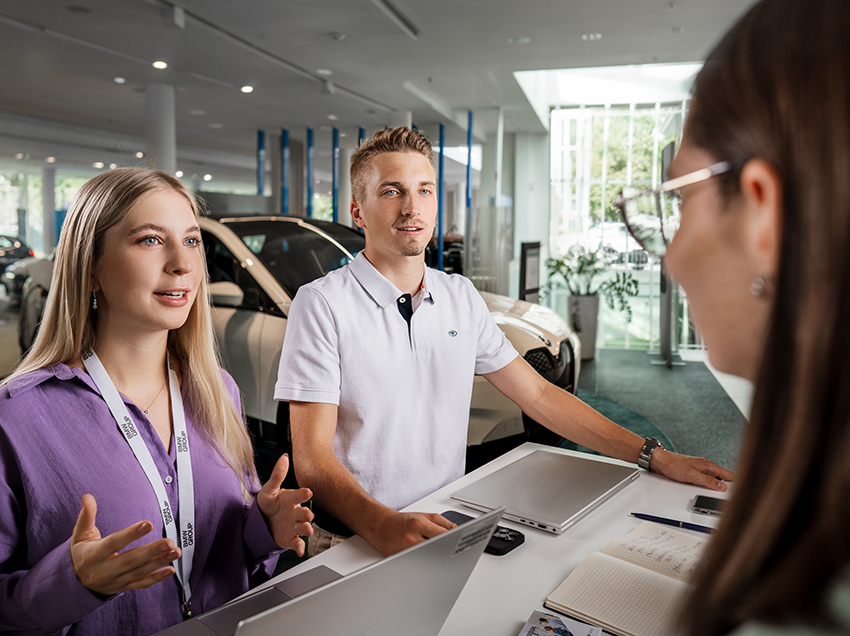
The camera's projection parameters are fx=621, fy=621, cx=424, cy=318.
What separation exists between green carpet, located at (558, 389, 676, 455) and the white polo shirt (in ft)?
7.76

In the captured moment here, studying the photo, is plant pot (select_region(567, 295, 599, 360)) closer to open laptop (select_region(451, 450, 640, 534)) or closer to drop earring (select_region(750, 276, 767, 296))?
open laptop (select_region(451, 450, 640, 534))

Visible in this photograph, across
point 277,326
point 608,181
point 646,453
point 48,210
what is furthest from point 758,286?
point 608,181

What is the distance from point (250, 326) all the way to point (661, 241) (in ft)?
9.76

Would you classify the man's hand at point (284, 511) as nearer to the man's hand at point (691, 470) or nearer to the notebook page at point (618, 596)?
the notebook page at point (618, 596)

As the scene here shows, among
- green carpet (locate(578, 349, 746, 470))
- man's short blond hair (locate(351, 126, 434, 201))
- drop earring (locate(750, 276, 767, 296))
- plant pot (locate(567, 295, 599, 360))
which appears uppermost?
man's short blond hair (locate(351, 126, 434, 201))

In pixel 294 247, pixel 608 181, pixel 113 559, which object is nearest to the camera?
pixel 113 559

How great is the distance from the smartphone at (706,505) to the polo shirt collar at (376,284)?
830mm

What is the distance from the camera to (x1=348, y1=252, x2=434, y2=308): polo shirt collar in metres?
1.68

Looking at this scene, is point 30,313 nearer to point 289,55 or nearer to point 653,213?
point 289,55

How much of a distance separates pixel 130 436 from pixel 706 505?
1161 millimetres

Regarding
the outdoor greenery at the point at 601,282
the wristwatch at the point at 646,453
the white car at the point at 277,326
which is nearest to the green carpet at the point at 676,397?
the outdoor greenery at the point at 601,282

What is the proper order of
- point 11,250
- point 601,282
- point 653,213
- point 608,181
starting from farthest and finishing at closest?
point 608,181
point 601,282
point 11,250
point 653,213

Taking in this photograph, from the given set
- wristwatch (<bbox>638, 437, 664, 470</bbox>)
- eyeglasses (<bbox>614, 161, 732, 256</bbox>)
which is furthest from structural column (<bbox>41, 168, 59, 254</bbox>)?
eyeglasses (<bbox>614, 161, 732, 256</bbox>)

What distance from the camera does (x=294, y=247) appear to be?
372cm
